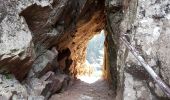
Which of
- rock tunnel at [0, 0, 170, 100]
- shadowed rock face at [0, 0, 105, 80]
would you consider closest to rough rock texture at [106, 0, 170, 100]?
rock tunnel at [0, 0, 170, 100]

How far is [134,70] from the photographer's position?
7.20m

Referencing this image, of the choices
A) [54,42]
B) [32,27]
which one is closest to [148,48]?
[32,27]

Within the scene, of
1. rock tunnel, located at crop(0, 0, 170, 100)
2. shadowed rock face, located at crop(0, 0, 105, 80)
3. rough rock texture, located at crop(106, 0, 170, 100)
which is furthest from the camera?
shadowed rock face, located at crop(0, 0, 105, 80)

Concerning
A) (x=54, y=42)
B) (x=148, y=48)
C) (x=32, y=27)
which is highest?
(x=32, y=27)

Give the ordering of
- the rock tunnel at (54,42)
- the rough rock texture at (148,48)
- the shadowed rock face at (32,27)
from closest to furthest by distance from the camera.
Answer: the rough rock texture at (148,48)
the rock tunnel at (54,42)
the shadowed rock face at (32,27)

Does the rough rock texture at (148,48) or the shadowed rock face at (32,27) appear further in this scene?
the shadowed rock face at (32,27)

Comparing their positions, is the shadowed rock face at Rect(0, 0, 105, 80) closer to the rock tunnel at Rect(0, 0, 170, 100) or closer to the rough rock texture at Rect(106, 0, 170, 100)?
the rock tunnel at Rect(0, 0, 170, 100)

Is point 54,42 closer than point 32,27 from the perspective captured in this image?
No

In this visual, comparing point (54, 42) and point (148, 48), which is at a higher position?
point (148, 48)

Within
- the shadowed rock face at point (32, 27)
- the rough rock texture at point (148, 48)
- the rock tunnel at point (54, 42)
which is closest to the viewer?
the rough rock texture at point (148, 48)

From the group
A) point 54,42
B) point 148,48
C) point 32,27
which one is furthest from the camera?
point 54,42

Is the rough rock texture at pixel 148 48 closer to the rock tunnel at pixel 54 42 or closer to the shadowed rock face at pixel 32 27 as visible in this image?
the rock tunnel at pixel 54 42

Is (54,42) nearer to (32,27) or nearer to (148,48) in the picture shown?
A: (32,27)

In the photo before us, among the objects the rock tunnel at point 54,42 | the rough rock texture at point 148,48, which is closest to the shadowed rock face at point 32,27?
the rock tunnel at point 54,42
